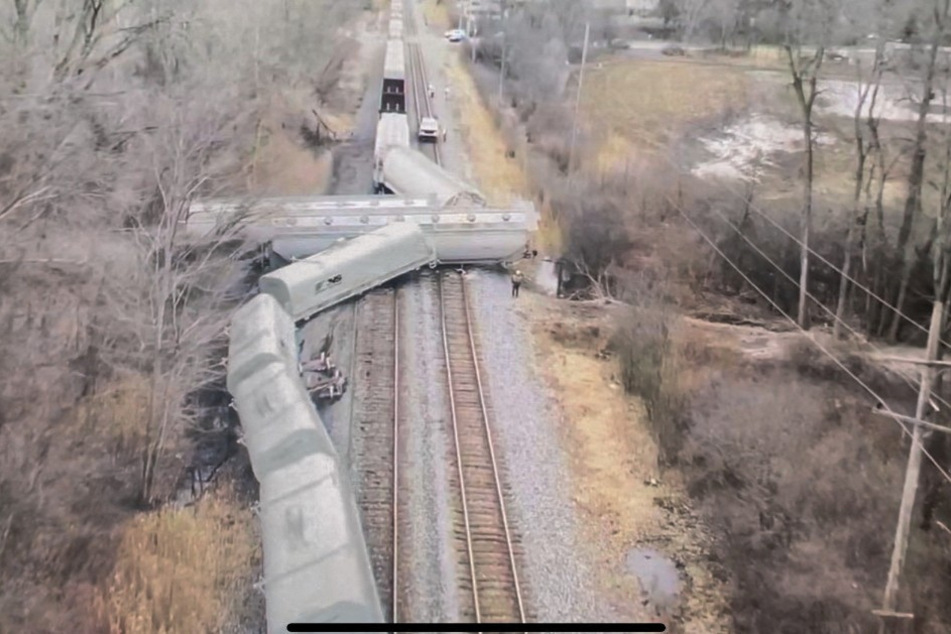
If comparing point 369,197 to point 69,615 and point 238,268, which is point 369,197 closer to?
point 238,268

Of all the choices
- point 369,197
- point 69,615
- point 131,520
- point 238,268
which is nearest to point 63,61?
point 238,268

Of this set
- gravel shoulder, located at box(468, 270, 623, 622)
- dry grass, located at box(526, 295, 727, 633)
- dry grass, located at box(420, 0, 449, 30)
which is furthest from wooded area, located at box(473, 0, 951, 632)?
dry grass, located at box(420, 0, 449, 30)

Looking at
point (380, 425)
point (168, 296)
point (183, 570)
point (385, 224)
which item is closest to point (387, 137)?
point (385, 224)

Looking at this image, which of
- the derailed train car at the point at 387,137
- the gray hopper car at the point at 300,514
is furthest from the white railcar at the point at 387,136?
the gray hopper car at the point at 300,514

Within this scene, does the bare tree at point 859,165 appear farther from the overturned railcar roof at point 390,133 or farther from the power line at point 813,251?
the overturned railcar roof at point 390,133

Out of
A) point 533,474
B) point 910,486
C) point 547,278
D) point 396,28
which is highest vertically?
point 396,28

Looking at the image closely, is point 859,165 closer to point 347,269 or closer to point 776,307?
point 776,307

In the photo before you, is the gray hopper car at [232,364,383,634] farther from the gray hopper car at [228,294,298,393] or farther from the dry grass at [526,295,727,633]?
the dry grass at [526,295,727,633]
